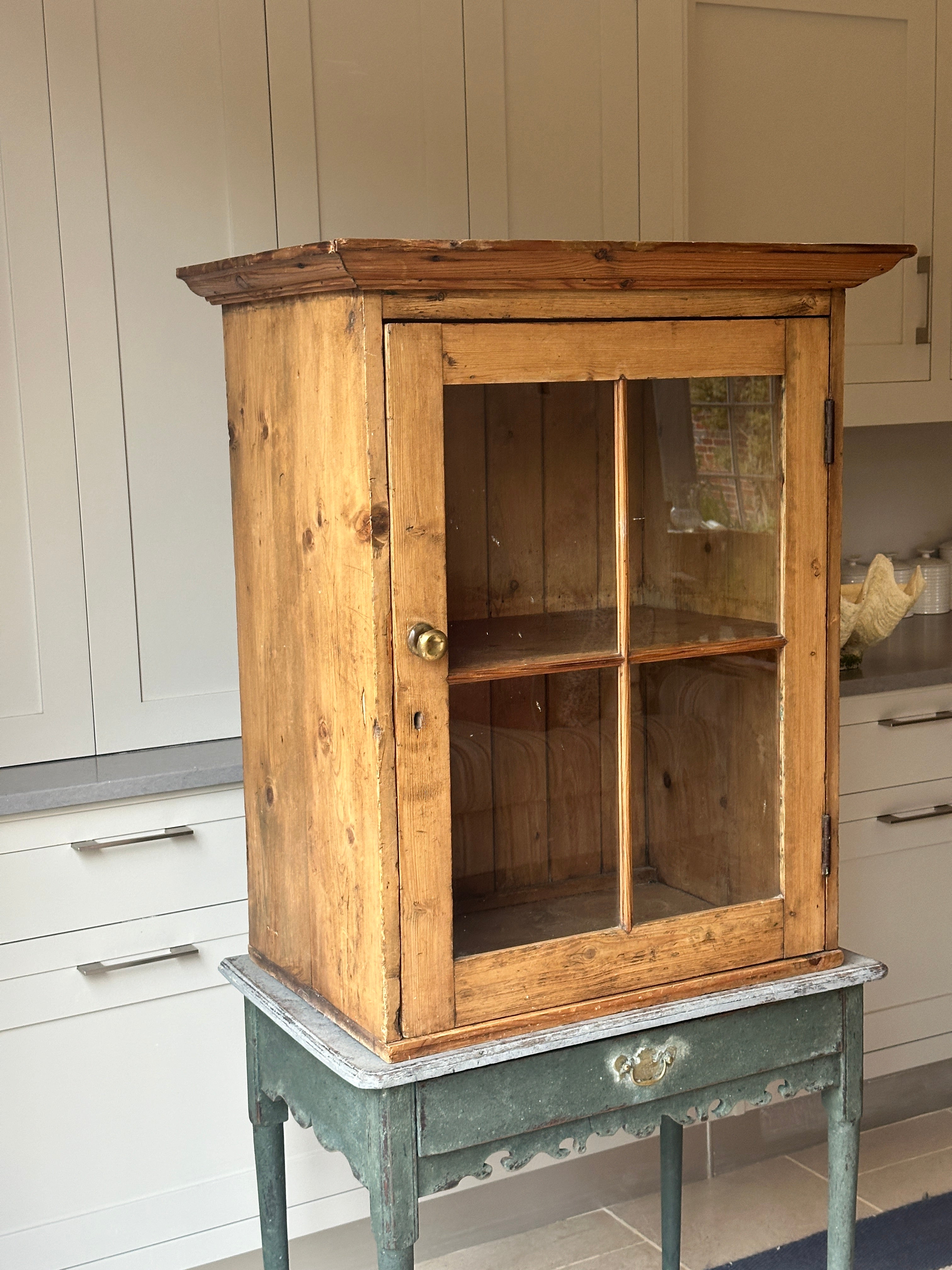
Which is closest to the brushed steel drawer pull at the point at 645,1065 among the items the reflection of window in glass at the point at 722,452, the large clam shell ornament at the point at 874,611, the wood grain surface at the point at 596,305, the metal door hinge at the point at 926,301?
the reflection of window in glass at the point at 722,452

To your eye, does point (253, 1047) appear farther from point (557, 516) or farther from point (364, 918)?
point (557, 516)

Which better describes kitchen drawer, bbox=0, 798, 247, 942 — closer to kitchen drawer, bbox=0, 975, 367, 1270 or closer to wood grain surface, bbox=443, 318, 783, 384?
kitchen drawer, bbox=0, 975, 367, 1270

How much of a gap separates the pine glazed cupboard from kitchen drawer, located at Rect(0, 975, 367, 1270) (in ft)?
1.52

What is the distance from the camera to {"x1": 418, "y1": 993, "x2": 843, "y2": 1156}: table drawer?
1.43m

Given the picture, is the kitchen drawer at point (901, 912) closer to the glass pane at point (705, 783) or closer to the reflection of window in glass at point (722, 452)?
the glass pane at point (705, 783)

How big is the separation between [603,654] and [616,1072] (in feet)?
1.52

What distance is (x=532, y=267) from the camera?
1.35 m

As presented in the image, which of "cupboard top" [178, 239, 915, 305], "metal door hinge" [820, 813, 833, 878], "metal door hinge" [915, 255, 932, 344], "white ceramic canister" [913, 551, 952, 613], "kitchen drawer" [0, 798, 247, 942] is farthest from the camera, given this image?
"white ceramic canister" [913, 551, 952, 613]

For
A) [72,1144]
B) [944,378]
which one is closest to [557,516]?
[72,1144]

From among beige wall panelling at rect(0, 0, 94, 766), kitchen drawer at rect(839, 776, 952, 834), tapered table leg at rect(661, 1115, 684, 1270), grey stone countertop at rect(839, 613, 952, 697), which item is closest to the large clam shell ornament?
grey stone countertop at rect(839, 613, 952, 697)

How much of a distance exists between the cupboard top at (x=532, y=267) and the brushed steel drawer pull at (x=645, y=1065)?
0.83m

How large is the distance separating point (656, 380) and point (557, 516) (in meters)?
0.18

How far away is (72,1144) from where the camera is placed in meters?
1.93

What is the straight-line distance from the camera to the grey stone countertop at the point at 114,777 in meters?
1.86
